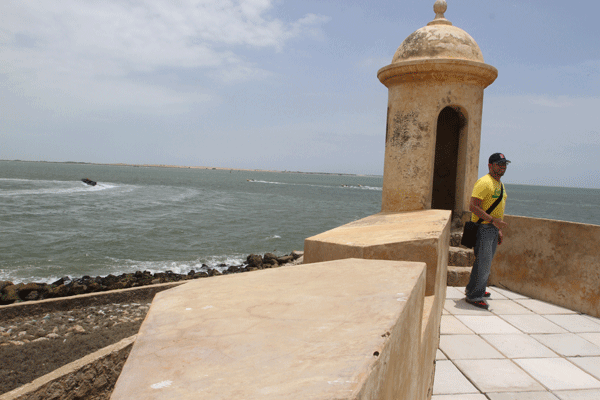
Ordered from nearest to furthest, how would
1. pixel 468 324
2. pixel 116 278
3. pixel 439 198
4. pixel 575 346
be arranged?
1. pixel 575 346
2. pixel 468 324
3. pixel 439 198
4. pixel 116 278

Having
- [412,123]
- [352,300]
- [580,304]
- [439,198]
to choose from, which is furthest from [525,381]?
[439,198]

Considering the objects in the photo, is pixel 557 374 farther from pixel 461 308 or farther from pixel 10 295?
pixel 10 295

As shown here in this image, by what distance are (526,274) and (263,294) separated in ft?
15.9

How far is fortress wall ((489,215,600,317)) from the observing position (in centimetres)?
459

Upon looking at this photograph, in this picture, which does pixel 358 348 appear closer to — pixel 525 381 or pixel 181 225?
pixel 525 381

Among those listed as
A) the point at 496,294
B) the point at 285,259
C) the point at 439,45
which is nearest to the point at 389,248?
the point at 496,294

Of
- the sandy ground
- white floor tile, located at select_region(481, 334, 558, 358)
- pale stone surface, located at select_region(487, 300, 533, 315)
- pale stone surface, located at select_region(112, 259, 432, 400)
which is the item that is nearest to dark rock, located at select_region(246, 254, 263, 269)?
the sandy ground

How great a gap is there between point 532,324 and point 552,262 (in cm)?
119

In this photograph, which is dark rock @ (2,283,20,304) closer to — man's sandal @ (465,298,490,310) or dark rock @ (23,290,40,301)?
dark rock @ (23,290,40,301)

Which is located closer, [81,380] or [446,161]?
[81,380]

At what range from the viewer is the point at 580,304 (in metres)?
4.62

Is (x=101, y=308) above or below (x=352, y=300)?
below

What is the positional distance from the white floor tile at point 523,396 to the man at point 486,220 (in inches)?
68.8

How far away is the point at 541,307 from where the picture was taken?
4730 millimetres
